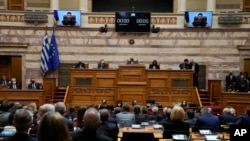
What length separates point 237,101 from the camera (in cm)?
1620

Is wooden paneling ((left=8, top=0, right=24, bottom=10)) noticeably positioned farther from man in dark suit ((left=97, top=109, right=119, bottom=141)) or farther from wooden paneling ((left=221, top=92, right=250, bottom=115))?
man in dark suit ((left=97, top=109, right=119, bottom=141))

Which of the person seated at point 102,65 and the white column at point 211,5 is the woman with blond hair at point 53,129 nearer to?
the person seated at point 102,65

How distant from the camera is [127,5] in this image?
2298 centimetres

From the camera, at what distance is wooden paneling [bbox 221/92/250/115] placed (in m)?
16.1

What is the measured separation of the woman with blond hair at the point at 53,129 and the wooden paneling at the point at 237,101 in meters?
13.6

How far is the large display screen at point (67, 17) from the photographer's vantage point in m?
19.7

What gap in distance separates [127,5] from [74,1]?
278cm

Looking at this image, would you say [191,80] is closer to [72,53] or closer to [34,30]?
[72,53]

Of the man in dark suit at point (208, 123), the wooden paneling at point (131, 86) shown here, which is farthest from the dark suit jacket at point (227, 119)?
Result: the wooden paneling at point (131, 86)

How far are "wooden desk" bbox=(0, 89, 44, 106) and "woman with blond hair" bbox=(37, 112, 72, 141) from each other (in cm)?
1344

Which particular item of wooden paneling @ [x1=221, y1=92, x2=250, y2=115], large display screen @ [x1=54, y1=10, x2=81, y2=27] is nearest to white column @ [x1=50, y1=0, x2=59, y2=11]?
large display screen @ [x1=54, y1=10, x2=81, y2=27]

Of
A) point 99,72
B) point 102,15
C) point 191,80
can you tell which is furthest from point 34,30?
point 191,80

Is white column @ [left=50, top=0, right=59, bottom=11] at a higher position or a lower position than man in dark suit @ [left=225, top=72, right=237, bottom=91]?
higher

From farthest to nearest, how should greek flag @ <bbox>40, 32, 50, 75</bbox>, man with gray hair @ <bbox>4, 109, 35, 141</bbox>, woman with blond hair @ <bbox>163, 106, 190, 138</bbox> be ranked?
greek flag @ <bbox>40, 32, 50, 75</bbox>, woman with blond hair @ <bbox>163, 106, 190, 138</bbox>, man with gray hair @ <bbox>4, 109, 35, 141</bbox>
